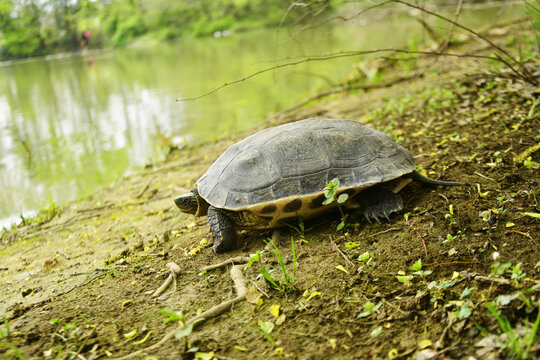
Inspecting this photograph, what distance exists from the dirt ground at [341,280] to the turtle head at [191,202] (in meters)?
0.29

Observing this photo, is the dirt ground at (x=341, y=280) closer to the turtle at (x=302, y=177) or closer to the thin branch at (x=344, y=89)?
the turtle at (x=302, y=177)

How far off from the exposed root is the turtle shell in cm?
57

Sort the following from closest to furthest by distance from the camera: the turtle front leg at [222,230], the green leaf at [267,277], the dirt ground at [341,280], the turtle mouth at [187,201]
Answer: the dirt ground at [341,280], the green leaf at [267,277], the turtle front leg at [222,230], the turtle mouth at [187,201]

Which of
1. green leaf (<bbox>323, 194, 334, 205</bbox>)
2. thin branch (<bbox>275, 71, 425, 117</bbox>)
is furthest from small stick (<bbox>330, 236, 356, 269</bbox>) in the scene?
thin branch (<bbox>275, 71, 425, 117</bbox>)

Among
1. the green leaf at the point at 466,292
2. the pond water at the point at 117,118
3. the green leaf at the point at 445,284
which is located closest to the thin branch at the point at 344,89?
the pond water at the point at 117,118

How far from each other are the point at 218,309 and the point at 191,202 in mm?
1387

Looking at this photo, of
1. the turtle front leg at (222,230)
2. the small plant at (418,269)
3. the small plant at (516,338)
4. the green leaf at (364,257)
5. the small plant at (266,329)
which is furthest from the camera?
the turtle front leg at (222,230)

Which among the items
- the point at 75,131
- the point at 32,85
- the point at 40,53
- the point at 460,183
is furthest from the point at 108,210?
the point at 40,53

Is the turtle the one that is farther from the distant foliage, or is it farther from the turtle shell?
the distant foliage

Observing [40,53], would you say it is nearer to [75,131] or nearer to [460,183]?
[75,131]

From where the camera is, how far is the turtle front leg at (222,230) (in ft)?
10.7

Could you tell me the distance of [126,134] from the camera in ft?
31.3

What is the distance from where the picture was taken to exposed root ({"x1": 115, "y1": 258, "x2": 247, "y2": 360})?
2211 millimetres

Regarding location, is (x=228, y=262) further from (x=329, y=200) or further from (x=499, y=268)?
(x=499, y=268)
